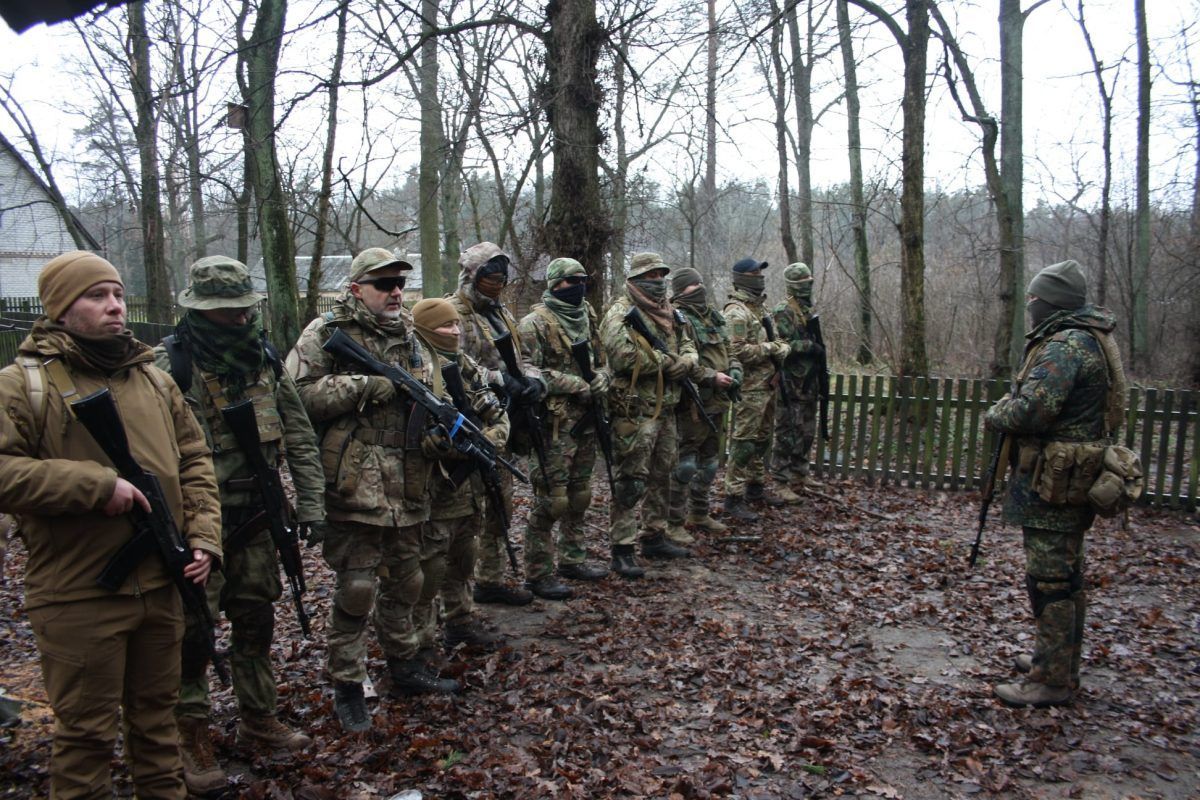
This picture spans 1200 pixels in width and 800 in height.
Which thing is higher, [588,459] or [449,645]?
[588,459]

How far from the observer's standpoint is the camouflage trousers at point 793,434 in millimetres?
8672

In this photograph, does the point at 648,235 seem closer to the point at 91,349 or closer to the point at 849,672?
the point at 849,672

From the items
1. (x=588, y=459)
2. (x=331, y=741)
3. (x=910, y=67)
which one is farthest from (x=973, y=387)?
(x=331, y=741)

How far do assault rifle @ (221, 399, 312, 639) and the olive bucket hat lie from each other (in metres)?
0.42

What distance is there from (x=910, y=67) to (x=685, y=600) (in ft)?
24.9

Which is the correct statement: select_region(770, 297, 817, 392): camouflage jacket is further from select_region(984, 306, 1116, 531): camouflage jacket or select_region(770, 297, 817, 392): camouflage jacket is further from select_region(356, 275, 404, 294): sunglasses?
select_region(356, 275, 404, 294): sunglasses

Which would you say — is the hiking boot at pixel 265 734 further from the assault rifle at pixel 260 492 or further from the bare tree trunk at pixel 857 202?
the bare tree trunk at pixel 857 202

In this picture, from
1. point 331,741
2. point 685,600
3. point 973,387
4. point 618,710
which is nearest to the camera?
point 331,741

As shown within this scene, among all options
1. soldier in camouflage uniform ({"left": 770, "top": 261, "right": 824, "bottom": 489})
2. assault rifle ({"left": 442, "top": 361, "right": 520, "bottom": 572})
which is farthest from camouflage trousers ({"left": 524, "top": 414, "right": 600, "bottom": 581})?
soldier in camouflage uniform ({"left": 770, "top": 261, "right": 824, "bottom": 489})

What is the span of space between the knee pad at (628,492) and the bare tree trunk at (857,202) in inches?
400

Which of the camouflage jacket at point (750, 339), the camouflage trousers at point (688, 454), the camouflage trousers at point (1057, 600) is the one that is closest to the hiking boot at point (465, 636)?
the camouflage trousers at point (688, 454)

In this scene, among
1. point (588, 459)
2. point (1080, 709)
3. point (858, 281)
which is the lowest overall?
point (1080, 709)

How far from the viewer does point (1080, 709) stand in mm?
4188

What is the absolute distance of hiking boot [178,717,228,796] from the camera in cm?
326
